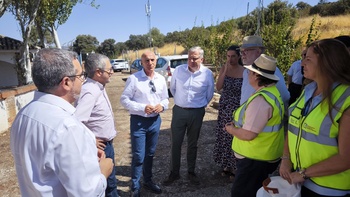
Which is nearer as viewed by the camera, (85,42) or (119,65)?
(119,65)

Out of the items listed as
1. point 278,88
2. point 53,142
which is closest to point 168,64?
point 278,88

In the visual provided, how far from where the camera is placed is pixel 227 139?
3.69 metres

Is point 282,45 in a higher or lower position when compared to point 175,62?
higher

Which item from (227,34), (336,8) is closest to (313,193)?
(227,34)

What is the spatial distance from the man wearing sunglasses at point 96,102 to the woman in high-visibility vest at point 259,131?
4.43 feet

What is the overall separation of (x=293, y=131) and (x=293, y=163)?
24cm

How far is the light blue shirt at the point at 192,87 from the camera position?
348 centimetres

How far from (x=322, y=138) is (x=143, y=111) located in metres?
2.06

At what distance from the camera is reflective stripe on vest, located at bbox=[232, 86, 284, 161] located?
200cm

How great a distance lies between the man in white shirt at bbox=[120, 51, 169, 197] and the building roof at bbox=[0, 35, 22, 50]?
50.4 ft

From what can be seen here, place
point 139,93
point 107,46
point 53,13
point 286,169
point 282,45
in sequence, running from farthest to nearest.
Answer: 1. point 107,46
2. point 53,13
3. point 282,45
4. point 139,93
5. point 286,169

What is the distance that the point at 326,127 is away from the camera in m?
1.47

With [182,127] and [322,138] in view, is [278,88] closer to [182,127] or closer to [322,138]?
[322,138]

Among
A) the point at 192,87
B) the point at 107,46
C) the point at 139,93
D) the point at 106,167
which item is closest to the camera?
the point at 106,167
